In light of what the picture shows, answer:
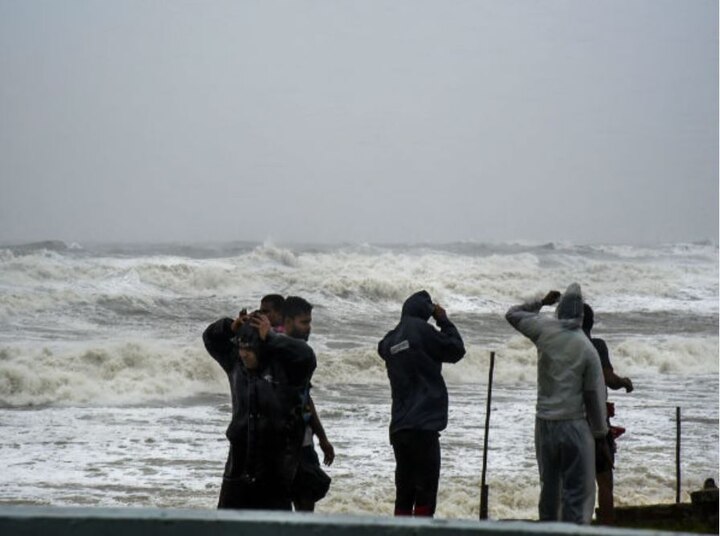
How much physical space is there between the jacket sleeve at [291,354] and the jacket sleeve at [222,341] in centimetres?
32

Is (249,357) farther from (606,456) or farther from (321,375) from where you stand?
(321,375)

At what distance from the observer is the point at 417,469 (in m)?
5.94

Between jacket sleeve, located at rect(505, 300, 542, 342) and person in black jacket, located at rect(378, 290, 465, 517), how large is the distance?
1.08 ft

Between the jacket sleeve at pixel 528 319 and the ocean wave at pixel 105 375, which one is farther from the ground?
the jacket sleeve at pixel 528 319

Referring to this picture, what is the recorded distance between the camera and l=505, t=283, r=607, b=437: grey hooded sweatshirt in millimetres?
5664

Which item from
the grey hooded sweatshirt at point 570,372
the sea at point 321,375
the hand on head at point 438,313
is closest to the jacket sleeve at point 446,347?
the hand on head at point 438,313

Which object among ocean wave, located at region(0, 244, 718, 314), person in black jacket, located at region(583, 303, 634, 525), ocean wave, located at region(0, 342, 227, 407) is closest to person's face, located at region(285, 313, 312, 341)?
person in black jacket, located at region(583, 303, 634, 525)

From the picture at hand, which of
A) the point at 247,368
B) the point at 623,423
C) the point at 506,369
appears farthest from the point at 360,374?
the point at 247,368

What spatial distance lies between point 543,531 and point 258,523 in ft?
2.02

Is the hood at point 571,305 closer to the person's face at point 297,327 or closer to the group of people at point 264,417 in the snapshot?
the person's face at point 297,327

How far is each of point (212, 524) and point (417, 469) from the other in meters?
3.56

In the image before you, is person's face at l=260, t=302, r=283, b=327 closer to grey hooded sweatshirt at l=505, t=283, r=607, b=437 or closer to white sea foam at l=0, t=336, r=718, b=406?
grey hooded sweatshirt at l=505, t=283, r=607, b=437

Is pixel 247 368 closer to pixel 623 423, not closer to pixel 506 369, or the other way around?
pixel 623 423

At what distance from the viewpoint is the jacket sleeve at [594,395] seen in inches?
222
